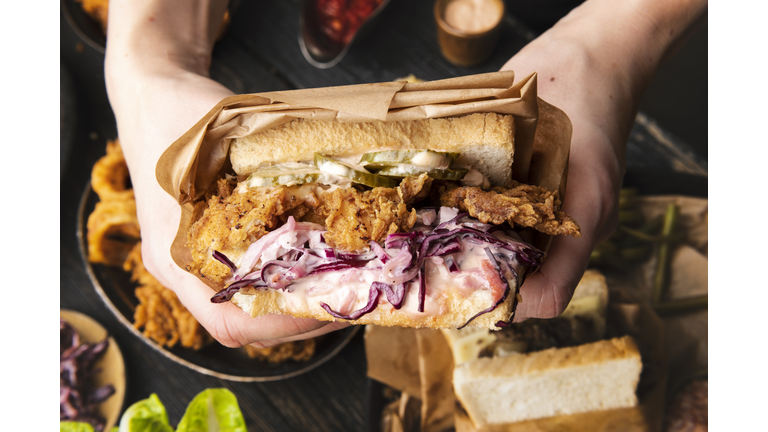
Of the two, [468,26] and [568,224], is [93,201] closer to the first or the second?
[468,26]

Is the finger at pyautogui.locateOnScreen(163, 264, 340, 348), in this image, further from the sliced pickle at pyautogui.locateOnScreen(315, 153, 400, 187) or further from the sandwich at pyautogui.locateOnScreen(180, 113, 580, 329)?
the sliced pickle at pyautogui.locateOnScreen(315, 153, 400, 187)

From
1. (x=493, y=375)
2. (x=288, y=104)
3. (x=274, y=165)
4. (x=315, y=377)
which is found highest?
(x=288, y=104)

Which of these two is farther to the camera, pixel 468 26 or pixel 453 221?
pixel 468 26

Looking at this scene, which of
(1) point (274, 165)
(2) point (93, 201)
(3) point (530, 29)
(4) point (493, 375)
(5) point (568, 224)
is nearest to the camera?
(5) point (568, 224)

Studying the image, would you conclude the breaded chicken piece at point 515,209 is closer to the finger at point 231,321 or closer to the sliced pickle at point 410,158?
the sliced pickle at point 410,158

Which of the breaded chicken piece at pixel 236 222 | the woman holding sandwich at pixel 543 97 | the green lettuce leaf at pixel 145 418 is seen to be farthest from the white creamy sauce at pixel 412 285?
the green lettuce leaf at pixel 145 418

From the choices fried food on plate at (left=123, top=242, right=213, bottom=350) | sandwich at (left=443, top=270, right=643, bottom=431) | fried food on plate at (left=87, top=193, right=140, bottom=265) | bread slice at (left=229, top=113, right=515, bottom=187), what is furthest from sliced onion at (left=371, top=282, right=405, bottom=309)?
fried food on plate at (left=87, top=193, right=140, bottom=265)

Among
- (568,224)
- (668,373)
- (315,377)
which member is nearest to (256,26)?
(315,377)
